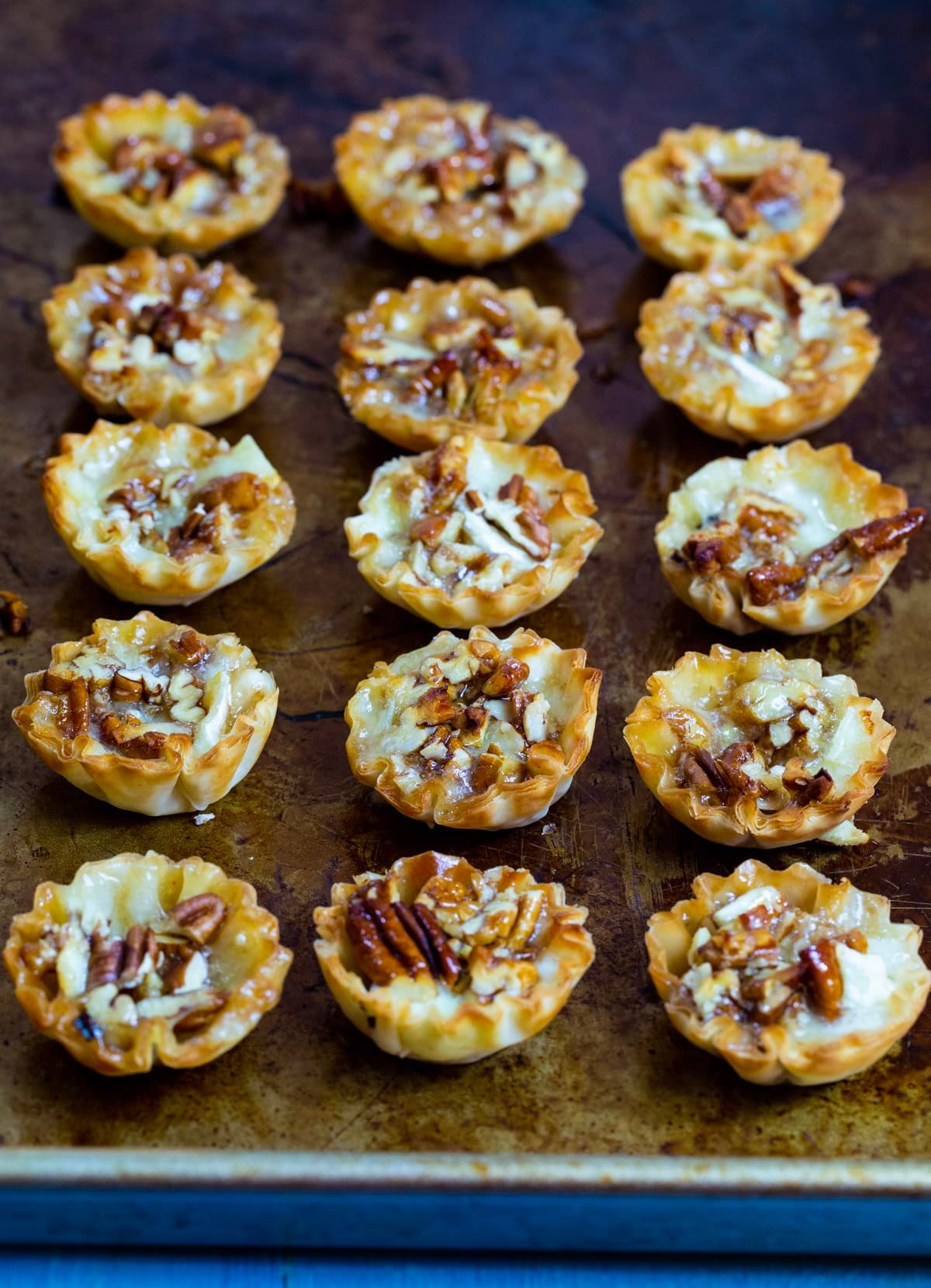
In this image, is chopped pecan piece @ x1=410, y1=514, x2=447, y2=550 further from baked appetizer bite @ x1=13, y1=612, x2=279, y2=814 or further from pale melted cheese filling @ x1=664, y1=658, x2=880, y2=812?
pale melted cheese filling @ x1=664, y1=658, x2=880, y2=812

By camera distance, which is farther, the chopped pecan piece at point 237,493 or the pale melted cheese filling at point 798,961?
the chopped pecan piece at point 237,493

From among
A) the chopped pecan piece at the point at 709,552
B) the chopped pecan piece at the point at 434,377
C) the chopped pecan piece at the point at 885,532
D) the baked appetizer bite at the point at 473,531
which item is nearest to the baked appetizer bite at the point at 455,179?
the chopped pecan piece at the point at 434,377

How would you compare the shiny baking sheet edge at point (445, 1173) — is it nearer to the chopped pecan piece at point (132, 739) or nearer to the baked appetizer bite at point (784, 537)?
the chopped pecan piece at point (132, 739)

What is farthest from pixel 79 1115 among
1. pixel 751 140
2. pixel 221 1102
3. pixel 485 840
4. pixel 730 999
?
pixel 751 140

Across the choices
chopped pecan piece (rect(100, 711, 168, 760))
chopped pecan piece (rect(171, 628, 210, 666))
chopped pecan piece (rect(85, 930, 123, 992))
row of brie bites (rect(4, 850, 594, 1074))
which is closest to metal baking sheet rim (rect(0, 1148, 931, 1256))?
row of brie bites (rect(4, 850, 594, 1074))

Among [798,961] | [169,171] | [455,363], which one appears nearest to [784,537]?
[455,363]

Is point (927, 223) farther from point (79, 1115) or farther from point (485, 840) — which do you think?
point (79, 1115)

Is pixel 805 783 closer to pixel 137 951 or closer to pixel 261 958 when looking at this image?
pixel 261 958
